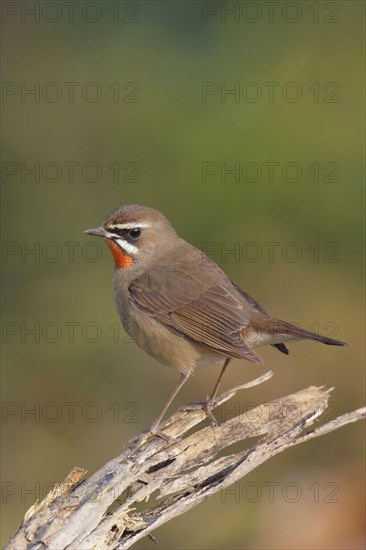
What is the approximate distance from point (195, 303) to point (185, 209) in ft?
13.8

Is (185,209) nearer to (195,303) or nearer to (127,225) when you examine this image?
(127,225)

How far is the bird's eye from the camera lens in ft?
23.2

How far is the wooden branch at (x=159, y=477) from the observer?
16.9ft

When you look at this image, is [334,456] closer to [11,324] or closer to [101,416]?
[101,416]

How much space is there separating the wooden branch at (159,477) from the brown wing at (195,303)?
46 cm

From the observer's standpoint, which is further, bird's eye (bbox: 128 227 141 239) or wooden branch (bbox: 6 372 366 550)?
bird's eye (bbox: 128 227 141 239)

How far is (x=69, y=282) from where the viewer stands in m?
10.5

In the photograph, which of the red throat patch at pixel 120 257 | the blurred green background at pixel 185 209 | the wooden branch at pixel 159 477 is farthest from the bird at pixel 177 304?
the blurred green background at pixel 185 209

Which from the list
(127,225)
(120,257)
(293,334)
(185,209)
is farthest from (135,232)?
(185,209)

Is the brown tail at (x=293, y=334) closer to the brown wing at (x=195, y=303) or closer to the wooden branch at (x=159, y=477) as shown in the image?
the brown wing at (x=195, y=303)

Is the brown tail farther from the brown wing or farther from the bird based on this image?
the brown wing

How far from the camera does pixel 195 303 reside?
274 inches

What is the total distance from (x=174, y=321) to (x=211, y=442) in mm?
1083

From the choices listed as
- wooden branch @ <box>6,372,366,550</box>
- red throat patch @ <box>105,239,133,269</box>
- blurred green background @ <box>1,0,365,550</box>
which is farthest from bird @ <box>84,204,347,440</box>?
blurred green background @ <box>1,0,365,550</box>
